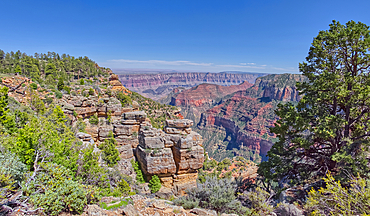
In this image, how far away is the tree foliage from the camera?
1134cm

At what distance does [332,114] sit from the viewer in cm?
1280

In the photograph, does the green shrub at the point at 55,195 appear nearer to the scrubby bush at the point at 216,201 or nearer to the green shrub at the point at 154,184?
the scrubby bush at the point at 216,201

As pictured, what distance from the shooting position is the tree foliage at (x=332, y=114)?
11.3 meters

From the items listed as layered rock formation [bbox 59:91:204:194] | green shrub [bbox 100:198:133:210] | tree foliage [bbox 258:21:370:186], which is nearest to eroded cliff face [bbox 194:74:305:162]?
layered rock formation [bbox 59:91:204:194]

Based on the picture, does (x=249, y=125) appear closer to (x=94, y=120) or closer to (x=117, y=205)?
(x=94, y=120)

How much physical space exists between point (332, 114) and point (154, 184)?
18756 millimetres

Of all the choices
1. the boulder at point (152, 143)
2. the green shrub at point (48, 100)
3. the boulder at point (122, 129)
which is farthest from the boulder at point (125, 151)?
the green shrub at point (48, 100)

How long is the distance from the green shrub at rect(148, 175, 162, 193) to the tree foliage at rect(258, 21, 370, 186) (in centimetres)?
1207

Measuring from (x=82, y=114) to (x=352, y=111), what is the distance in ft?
108

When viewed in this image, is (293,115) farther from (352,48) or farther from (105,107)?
(105,107)

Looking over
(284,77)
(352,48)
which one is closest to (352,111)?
(352,48)

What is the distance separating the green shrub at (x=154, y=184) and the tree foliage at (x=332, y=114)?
12.1 m

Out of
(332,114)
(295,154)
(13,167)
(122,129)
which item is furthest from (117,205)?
(122,129)

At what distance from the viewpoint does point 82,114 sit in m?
27.6
